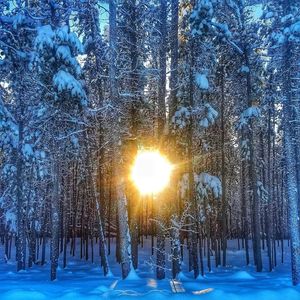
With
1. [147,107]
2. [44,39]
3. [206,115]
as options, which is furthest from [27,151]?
[206,115]

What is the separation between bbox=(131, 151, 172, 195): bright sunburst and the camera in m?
17.1

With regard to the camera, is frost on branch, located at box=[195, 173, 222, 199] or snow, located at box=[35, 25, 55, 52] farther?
frost on branch, located at box=[195, 173, 222, 199]

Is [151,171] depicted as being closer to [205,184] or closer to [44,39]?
[205,184]

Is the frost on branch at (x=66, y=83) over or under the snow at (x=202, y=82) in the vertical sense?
under

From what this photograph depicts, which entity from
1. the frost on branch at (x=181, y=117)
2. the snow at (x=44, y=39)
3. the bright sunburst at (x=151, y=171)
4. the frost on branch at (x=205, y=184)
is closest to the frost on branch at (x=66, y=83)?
the snow at (x=44, y=39)

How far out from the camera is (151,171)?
18.1 meters

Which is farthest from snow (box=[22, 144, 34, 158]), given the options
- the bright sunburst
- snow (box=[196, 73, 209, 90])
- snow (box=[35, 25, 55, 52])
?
snow (box=[196, 73, 209, 90])

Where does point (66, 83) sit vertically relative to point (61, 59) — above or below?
below

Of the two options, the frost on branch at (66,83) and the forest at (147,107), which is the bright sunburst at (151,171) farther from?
the frost on branch at (66,83)

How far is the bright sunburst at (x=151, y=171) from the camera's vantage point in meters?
17.1

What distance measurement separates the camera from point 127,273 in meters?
16.4

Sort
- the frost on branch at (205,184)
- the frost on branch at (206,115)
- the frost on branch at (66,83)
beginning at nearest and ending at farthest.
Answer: the frost on branch at (66,83) → the frost on branch at (206,115) → the frost on branch at (205,184)

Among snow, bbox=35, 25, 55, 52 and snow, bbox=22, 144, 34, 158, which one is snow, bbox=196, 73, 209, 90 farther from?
snow, bbox=22, 144, 34, 158

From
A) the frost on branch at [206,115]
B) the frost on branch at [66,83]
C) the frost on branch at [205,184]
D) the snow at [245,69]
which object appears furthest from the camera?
the snow at [245,69]
